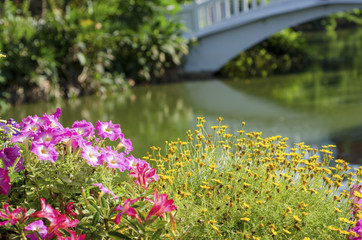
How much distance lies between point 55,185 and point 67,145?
22 centimetres

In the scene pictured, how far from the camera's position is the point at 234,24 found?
13.3 m

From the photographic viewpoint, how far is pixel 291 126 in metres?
7.53

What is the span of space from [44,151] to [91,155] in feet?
0.77

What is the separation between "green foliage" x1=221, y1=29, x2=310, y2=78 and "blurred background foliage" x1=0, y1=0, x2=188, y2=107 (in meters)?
1.45

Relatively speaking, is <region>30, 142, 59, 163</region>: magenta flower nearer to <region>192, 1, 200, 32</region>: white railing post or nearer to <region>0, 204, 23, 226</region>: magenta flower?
<region>0, 204, 23, 226</region>: magenta flower

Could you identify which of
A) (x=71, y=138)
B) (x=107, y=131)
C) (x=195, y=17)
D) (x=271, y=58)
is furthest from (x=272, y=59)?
(x=71, y=138)

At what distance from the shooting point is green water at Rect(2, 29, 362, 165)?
705 centimetres

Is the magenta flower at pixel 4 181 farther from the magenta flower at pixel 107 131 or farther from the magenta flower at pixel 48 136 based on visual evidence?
the magenta flower at pixel 107 131

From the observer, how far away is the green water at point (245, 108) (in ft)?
23.1

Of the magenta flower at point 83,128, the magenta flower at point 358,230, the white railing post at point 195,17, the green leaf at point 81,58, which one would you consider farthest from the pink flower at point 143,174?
the white railing post at point 195,17

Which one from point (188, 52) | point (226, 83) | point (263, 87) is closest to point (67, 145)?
point (263, 87)

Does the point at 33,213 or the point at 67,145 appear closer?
the point at 33,213

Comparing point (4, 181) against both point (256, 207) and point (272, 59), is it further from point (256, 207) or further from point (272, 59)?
point (272, 59)

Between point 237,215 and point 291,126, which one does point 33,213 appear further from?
point 291,126
